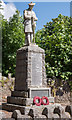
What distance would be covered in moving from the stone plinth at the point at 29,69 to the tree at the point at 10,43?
8.15 m

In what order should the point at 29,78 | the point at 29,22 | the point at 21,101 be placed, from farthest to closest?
1. the point at 29,22
2. the point at 29,78
3. the point at 21,101

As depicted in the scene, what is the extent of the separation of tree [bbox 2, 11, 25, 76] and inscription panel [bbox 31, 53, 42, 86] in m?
8.28

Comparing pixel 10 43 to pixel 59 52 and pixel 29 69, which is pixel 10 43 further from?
pixel 29 69

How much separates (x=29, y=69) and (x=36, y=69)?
1.49ft

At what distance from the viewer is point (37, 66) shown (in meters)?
10.1

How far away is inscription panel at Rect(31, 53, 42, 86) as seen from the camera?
987cm

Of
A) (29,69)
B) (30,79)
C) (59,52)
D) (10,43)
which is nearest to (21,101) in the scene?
(30,79)

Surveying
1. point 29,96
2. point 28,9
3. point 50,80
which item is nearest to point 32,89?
point 29,96

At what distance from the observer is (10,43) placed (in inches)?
736

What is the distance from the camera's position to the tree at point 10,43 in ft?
60.6

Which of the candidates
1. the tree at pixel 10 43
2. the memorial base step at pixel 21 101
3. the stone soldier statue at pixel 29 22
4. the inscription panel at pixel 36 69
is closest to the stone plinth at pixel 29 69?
the inscription panel at pixel 36 69

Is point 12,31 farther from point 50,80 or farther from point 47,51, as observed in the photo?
point 50,80

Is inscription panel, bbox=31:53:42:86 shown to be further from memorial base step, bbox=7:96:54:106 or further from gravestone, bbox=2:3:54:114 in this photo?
memorial base step, bbox=7:96:54:106

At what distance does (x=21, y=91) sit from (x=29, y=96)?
64cm
